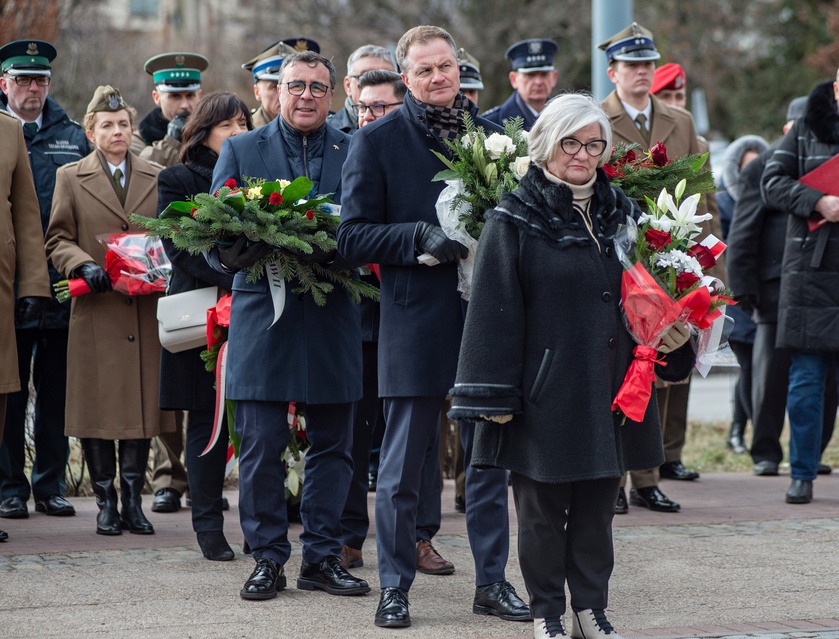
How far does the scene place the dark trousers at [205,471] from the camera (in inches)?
255

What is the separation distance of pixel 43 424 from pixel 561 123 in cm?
412

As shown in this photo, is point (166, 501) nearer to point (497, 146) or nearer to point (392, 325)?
point (392, 325)

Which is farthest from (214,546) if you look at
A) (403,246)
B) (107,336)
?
(403,246)

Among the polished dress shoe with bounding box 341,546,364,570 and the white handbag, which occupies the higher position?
the white handbag

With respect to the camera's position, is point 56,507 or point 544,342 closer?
point 544,342

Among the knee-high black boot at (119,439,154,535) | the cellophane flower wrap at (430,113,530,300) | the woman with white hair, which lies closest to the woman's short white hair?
Result: the woman with white hair

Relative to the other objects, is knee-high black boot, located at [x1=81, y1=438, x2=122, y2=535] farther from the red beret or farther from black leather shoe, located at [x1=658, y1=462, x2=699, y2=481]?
the red beret

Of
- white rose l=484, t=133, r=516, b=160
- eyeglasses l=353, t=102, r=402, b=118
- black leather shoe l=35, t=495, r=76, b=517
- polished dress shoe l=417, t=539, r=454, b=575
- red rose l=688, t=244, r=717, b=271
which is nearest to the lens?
red rose l=688, t=244, r=717, b=271

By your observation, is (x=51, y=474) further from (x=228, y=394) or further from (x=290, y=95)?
(x=290, y=95)

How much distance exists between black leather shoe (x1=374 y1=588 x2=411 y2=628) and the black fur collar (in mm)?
4335

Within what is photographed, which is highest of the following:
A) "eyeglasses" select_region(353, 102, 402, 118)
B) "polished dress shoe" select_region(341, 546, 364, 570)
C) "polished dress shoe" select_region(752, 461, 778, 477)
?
"eyeglasses" select_region(353, 102, 402, 118)

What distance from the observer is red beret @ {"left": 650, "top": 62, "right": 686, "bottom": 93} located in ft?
32.4

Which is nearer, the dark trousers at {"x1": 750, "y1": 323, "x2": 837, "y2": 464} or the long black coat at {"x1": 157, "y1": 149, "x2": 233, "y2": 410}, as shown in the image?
the long black coat at {"x1": 157, "y1": 149, "x2": 233, "y2": 410}

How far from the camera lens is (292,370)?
19.0ft
